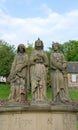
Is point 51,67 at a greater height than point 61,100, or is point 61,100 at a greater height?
point 51,67

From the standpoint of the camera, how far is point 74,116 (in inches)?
592

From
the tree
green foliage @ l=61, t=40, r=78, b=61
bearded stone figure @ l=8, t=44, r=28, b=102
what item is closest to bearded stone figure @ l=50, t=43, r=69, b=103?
bearded stone figure @ l=8, t=44, r=28, b=102

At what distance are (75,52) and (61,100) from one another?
78.2 metres

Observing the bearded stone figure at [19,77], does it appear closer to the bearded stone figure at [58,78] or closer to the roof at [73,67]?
the bearded stone figure at [58,78]

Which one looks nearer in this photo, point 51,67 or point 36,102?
point 36,102

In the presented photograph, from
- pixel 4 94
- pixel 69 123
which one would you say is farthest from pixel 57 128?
pixel 4 94

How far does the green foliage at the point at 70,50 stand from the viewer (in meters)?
93.7

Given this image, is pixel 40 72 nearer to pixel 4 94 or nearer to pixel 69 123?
pixel 69 123

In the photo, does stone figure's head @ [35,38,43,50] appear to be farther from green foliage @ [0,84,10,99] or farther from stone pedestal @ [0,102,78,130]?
green foliage @ [0,84,10,99]

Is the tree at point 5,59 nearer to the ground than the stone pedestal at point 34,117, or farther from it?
farther from it

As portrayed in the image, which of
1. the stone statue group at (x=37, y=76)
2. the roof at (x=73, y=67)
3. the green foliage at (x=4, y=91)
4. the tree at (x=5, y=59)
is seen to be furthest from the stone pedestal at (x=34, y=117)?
the roof at (x=73, y=67)

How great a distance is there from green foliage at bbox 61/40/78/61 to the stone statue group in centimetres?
7739

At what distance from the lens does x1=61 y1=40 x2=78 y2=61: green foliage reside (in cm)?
9369

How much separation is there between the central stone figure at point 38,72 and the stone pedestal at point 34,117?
52cm
